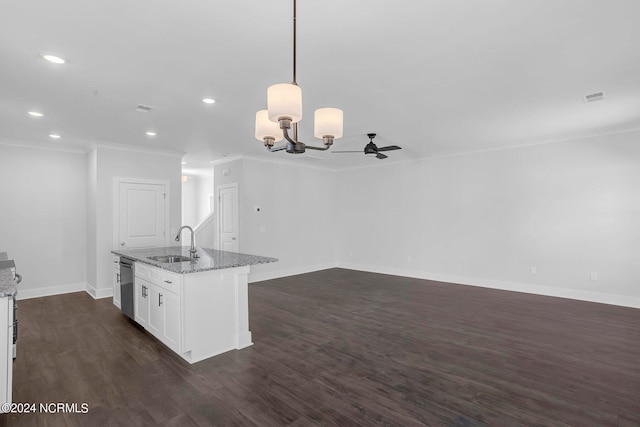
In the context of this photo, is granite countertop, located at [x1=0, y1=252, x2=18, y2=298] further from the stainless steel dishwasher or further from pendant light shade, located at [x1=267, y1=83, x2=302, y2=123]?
pendant light shade, located at [x1=267, y1=83, x2=302, y2=123]

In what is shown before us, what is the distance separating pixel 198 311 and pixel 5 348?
4.41 ft

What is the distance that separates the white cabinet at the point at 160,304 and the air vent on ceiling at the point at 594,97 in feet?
15.5

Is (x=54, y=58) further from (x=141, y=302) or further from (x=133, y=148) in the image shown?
(x=133, y=148)

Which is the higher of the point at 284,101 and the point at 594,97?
the point at 594,97

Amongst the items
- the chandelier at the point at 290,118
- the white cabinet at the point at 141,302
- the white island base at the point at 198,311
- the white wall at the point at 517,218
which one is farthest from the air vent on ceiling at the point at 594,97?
the white cabinet at the point at 141,302

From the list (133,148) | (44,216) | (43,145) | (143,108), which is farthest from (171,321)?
(43,145)

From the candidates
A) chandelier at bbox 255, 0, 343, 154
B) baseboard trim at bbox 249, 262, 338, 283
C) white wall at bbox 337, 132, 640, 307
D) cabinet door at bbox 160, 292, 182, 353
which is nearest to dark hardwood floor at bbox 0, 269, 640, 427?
cabinet door at bbox 160, 292, 182, 353

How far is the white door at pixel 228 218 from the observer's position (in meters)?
Result: 6.89

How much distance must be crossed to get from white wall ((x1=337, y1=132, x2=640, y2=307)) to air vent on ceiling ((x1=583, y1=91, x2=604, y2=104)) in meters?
1.97

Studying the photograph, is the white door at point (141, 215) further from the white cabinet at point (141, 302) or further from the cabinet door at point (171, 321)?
the cabinet door at point (171, 321)

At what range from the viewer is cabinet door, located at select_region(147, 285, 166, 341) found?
Answer: 11.2 ft

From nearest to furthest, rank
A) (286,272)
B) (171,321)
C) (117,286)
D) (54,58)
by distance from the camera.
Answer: (54,58), (171,321), (117,286), (286,272)

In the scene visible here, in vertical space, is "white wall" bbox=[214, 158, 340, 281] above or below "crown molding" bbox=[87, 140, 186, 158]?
below

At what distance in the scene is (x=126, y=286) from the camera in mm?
4254
